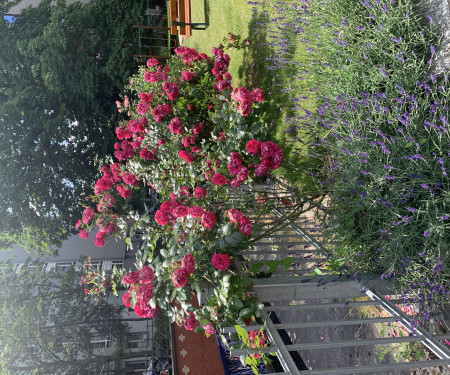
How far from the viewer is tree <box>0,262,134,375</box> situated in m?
9.72

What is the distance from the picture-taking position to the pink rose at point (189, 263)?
2461mm

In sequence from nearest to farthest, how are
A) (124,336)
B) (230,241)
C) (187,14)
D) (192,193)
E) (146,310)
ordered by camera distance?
(230,241) → (146,310) → (192,193) → (187,14) → (124,336)

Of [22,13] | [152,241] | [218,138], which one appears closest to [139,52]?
[22,13]

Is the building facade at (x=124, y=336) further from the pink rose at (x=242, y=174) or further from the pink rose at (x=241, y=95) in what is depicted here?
the pink rose at (x=241, y=95)

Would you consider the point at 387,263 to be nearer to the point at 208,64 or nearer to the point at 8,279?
the point at 208,64

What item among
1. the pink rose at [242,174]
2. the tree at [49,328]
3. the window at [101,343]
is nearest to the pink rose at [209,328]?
the pink rose at [242,174]

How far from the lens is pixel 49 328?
10133 millimetres

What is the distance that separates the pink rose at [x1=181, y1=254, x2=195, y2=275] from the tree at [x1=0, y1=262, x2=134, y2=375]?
9.01 metres

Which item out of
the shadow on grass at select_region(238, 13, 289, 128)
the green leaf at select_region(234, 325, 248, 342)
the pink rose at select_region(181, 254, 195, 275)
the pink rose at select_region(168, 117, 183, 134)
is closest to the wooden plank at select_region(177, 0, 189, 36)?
the shadow on grass at select_region(238, 13, 289, 128)

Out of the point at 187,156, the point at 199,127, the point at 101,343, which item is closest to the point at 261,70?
the point at 199,127

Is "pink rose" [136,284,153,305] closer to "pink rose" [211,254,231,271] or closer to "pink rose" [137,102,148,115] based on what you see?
"pink rose" [211,254,231,271]

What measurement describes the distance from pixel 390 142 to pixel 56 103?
10316 millimetres

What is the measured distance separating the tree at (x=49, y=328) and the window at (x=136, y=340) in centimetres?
64

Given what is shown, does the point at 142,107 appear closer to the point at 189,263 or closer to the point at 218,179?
the point at 218,179
